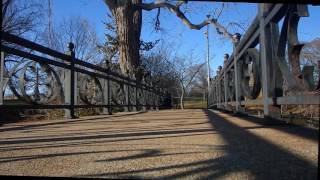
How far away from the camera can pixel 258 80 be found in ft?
16.7

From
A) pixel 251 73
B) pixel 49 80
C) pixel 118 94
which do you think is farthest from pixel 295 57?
pixel 118 94

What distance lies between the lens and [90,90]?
9992 mm

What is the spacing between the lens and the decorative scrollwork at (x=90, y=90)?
883 centimetres

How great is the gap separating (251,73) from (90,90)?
514cm

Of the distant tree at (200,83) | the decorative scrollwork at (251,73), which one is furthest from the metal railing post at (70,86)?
the distant tree at (200,83)

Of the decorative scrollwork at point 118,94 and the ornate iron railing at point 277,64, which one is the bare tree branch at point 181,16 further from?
the ornate iron railing at point 277,64

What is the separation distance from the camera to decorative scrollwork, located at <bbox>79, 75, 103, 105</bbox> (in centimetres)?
883

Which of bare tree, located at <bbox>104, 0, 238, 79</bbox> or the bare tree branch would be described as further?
the bare tree branch

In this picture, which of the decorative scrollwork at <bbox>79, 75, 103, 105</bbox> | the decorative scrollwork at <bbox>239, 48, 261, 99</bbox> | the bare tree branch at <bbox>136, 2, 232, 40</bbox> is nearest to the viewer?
the decorative scrollwork at <bbox>239, 48, 261, 99</bbox>

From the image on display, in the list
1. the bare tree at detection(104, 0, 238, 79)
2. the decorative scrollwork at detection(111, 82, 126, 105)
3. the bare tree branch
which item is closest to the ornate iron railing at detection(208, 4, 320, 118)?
the decorative scrollwork at detection(111, 82, 126, 105)

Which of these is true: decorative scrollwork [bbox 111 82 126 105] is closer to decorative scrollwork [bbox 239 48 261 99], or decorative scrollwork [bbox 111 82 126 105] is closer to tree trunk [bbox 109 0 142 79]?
tree trunk [bbox 109 0 142 79]

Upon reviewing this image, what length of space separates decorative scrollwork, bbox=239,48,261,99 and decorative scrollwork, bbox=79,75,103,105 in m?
3.36

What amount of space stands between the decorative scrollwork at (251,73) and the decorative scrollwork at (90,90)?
11.0 ft

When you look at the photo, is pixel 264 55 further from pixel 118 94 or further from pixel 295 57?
pixel 118 94
